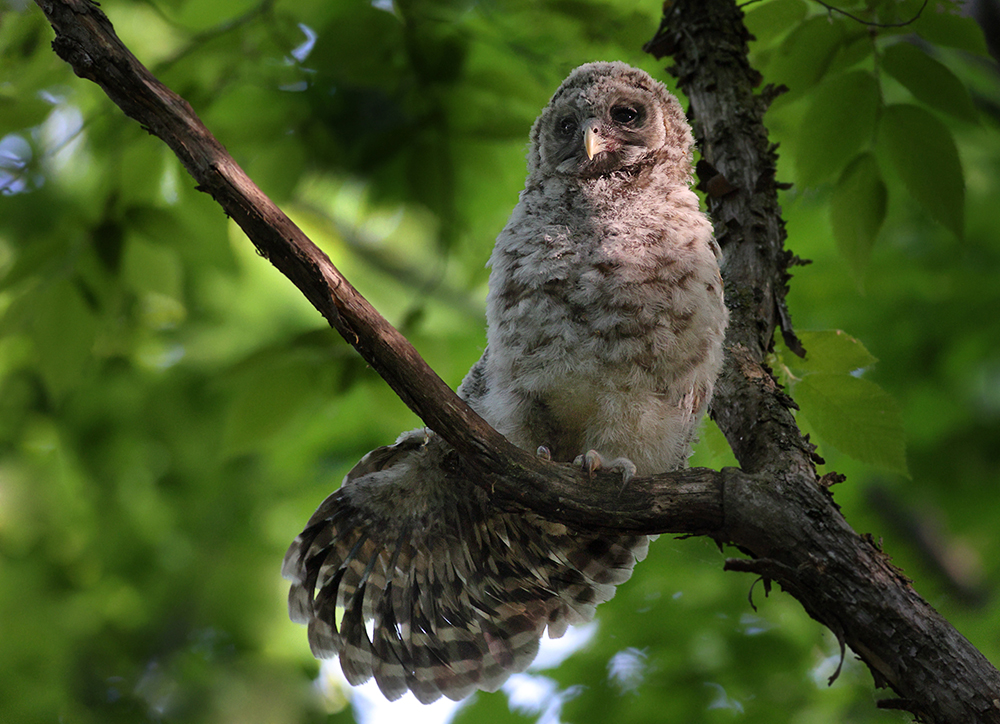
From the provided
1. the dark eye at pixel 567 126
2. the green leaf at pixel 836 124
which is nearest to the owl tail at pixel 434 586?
the dark eye at pixel 567 126

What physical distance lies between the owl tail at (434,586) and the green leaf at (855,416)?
0.52 meters

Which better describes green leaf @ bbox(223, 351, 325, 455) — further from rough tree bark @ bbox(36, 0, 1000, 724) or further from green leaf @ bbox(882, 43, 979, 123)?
green leaf @ bbox(882, 43, 979, 123)

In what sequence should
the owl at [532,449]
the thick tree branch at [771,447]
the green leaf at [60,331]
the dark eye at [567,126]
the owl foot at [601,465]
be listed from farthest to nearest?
the green leaf at [60,331] < the dark eye at [567,126] < the owl at [532,449] < the owl foot at [601,465] < the thick tree branch at [771,447]

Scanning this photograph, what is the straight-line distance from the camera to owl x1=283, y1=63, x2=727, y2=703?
1.81 metres

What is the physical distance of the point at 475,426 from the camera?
4.87ft

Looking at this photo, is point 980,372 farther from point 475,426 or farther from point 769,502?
point 475,426

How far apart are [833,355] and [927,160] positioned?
56cm

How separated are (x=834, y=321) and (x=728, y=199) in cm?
174

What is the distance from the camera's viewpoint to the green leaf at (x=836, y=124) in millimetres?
2078

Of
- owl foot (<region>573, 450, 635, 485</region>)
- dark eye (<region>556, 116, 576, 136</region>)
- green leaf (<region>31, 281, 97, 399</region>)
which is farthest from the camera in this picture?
green leaf (<region>31, 281, 97, 399</region>)

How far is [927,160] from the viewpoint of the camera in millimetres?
2021

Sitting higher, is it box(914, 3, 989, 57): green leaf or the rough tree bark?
box(914, 3, 989, 57): green leaf

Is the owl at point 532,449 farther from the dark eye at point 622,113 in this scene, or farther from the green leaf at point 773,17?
the green leaf at point 773,17

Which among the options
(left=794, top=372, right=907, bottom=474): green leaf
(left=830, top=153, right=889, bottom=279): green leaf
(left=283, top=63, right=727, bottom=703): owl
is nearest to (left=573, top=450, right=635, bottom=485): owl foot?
(left=283, top=63, right=727, bottom=703): owl
